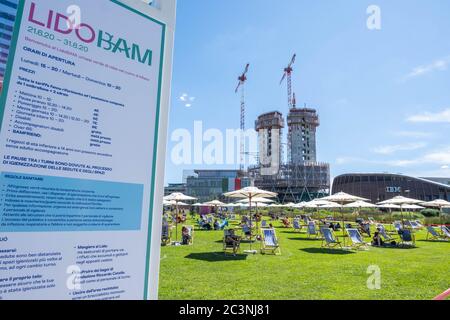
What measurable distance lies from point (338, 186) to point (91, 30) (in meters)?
103

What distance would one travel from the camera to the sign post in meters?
1.59

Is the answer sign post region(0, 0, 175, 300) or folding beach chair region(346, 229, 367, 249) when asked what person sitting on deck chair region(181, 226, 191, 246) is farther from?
sign post region(0, 0, 175, 300)

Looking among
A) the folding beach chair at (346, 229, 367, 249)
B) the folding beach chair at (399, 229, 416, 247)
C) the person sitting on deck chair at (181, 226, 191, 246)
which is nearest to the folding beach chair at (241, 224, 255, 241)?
the person sitting on deck chair at (181, 226, 191, 246)

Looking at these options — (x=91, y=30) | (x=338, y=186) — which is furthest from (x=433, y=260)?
(x=338, y=186)

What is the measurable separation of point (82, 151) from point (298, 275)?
8033 millimetres

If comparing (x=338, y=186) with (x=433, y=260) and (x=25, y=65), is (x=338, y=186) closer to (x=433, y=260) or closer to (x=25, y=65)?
(x=433, y=260)

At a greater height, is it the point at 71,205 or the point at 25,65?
the point at 25,65

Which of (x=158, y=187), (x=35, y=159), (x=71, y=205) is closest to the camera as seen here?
(x=35, y=159)

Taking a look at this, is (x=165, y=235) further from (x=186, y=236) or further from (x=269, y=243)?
(x=269, y=243)

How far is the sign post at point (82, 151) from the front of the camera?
1.59m

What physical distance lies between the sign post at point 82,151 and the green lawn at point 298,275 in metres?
4.70

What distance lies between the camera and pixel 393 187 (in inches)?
3214

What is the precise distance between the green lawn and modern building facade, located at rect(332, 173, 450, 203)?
76.4 metres

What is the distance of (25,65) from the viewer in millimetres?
1659
